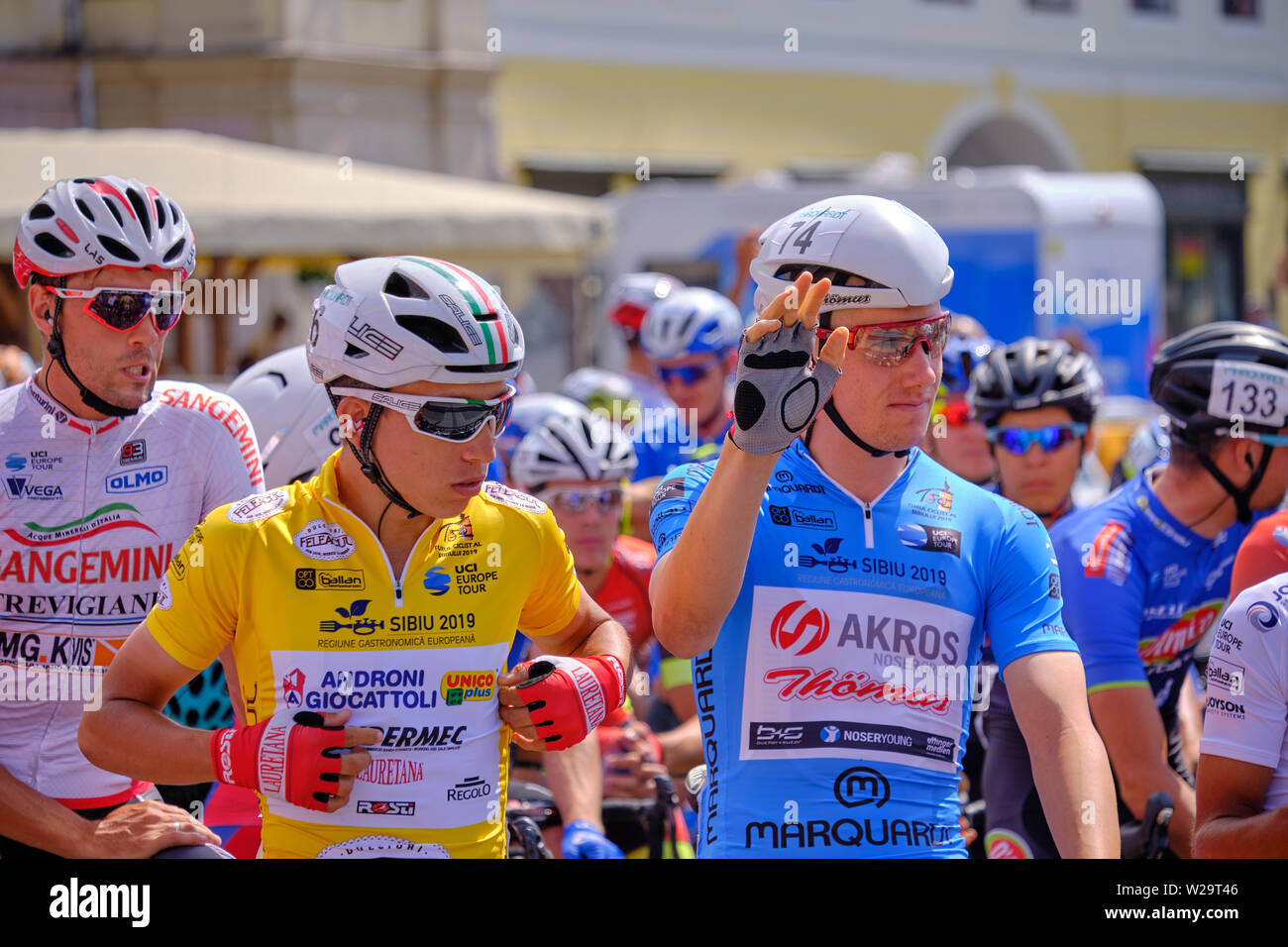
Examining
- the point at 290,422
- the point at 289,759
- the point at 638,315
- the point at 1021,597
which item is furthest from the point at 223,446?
the point at 638,315

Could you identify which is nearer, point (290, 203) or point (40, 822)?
point (40, 822)

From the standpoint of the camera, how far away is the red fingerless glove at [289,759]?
9.76 feet

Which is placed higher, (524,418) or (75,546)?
(524,418)

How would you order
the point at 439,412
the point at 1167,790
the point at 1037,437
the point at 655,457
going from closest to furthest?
the point at 439,412 → the point at 1167,790 → the point at 1037,437 → the point at 655,457

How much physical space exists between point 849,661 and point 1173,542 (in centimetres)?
187

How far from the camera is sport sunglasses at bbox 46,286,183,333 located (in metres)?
4.00

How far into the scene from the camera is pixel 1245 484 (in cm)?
462

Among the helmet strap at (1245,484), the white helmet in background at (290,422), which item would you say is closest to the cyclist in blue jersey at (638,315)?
the white helmet in background at (290,422)

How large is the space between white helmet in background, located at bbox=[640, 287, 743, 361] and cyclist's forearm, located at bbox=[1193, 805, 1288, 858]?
17.9 feet

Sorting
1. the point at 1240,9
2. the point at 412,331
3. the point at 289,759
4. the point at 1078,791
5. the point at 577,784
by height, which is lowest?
the point at 577,784

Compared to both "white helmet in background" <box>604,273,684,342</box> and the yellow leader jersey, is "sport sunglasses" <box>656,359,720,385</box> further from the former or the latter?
the yellow leader jersey

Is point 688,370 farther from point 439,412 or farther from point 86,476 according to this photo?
point 439,412

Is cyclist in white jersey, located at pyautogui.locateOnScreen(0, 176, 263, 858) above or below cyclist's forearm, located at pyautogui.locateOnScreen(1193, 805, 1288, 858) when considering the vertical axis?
above

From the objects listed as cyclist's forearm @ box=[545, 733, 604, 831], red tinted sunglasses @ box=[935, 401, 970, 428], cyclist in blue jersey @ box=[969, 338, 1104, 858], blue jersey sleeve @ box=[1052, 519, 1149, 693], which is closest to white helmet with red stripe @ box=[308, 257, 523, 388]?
cyclist's forearm @ box=[545, 733, 604, 831]
